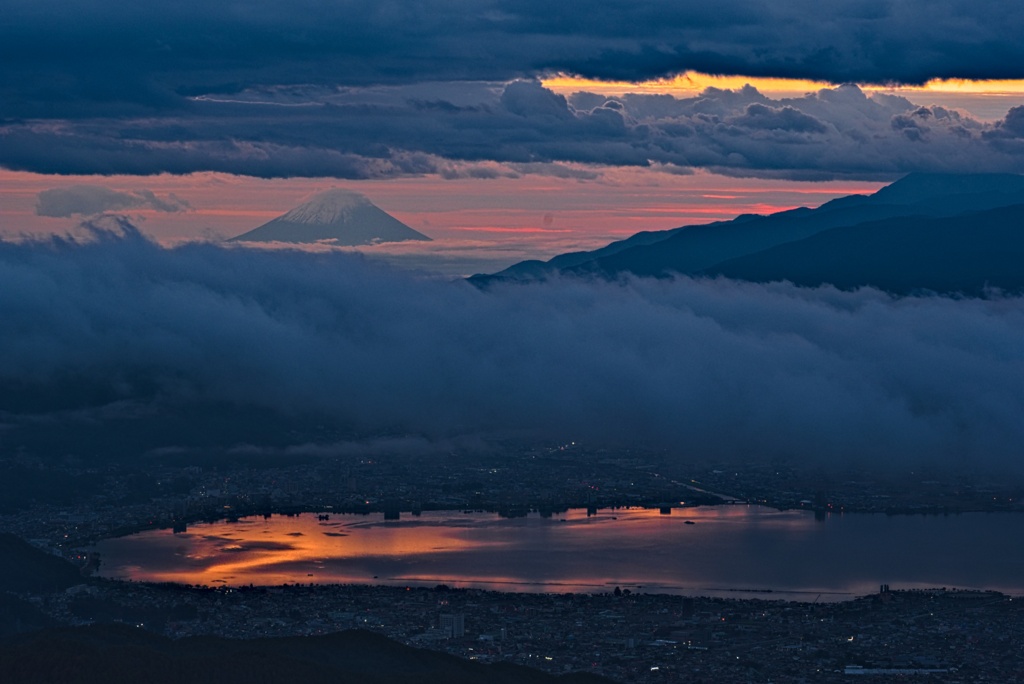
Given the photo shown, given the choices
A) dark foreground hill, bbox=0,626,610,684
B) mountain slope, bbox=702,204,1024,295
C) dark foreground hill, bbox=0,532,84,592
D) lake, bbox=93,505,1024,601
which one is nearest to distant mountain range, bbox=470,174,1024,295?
mountain slope, bbox=702,204,1024,295

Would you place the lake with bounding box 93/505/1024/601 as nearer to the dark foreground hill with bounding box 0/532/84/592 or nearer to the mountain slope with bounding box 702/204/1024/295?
the dark foreground hill with bounding box 0/532/84/592

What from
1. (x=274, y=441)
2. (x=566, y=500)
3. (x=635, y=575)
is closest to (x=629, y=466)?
(x=566, y=500)

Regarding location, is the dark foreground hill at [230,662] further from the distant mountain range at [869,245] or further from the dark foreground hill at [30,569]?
the distant mountain range at [869,245]

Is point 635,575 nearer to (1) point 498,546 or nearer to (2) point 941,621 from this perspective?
(1) point 498,546

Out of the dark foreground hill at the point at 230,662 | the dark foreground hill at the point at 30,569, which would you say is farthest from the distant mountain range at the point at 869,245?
the dark foreground hill at the point at 230,662

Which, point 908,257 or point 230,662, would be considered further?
point 908,257

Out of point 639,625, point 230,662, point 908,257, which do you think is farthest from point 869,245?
point 230,662

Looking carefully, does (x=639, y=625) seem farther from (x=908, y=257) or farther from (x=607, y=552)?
(x=908, y=257)
